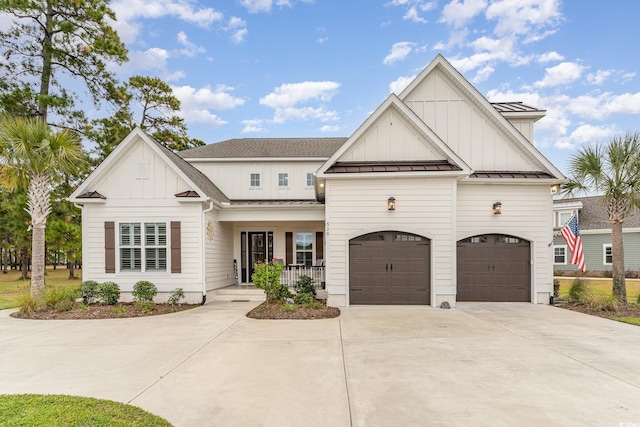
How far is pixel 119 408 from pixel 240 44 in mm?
18398

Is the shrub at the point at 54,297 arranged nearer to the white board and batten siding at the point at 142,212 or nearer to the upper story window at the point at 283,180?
the white board and batten siding at the point at 142,212

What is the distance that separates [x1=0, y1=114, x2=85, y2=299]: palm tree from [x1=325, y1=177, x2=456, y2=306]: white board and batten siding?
8.36 metres

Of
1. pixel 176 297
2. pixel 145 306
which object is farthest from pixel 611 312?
pixel 145 306

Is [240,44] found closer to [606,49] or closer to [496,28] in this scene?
[496,28]

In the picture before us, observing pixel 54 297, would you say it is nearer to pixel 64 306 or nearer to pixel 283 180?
pixel 64 306

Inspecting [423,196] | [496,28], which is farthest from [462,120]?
[496,28]

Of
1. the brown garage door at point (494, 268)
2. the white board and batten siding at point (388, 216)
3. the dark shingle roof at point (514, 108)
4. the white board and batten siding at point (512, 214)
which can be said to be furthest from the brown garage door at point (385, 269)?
the dark shingle roof at point (514, 108)

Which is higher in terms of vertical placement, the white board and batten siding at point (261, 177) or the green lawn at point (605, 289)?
the white board and batten siding at point (261, 177)

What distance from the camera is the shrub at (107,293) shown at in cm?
1037

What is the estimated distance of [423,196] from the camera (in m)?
10.0

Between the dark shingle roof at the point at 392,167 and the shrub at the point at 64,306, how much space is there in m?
8.97

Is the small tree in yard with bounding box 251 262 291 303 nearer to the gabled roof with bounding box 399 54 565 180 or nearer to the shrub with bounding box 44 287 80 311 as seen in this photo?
the shrub with bounding box 44 287 80 311

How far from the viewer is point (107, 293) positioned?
1037cm

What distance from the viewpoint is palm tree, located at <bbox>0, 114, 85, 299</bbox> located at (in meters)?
9.23
